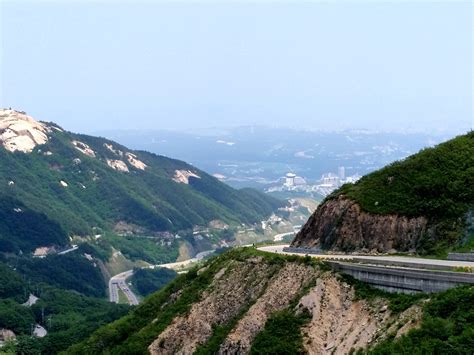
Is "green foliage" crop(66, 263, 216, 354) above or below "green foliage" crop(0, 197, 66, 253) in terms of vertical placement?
above

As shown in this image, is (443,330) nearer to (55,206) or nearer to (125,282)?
(125,282)

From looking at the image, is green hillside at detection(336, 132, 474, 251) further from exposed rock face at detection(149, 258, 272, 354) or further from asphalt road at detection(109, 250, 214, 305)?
asphalt road at detection(109, 250, 214, 305)

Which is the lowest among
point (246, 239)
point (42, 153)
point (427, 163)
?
point (246, 239)

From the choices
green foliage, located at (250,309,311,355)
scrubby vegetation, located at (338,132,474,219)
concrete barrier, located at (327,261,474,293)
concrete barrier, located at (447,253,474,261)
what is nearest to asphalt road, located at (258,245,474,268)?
concrete barrier, located at (447,253,474,261)

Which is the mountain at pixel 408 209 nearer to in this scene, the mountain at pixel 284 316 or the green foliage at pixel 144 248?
the mountain at pixel 284 316

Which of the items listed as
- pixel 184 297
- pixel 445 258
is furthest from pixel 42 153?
pixel 445 258

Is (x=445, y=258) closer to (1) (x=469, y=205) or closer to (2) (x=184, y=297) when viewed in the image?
(1) (x=469, y=205)
